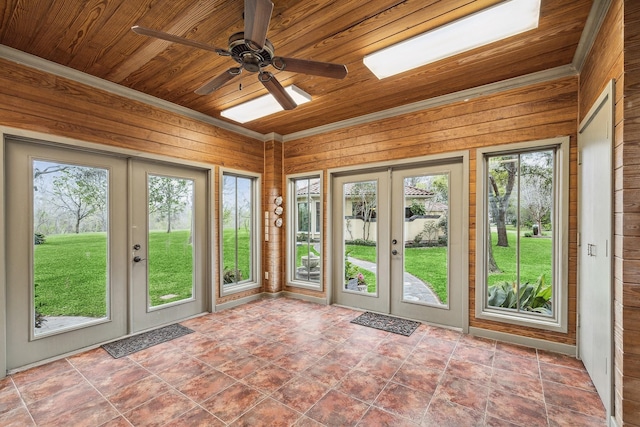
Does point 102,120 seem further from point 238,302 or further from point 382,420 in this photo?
point 382,420

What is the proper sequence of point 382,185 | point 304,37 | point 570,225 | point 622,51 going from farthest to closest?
point 382,185 < point 570,225 < point 304,37 < point 622,51

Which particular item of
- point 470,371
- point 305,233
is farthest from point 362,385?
point 305,233

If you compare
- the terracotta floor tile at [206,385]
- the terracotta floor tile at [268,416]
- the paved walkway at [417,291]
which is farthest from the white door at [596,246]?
the terracotta floor tile at [206,385]

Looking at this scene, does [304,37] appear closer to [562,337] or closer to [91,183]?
[91,183]

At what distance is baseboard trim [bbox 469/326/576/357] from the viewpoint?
2.73 m

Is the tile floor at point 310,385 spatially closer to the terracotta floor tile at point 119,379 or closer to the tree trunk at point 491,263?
the terracotta floor tile at point 119,379

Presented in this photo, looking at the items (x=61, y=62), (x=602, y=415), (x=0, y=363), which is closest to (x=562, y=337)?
(x=602, y=415)

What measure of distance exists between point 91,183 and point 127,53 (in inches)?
54.5

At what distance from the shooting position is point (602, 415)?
188 centimetres

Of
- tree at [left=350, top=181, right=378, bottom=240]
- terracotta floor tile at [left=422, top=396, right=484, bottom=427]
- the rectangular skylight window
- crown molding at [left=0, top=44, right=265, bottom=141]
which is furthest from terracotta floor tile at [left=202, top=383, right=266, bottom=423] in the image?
crown molding at [left=0, top=44, right=265, bottom=141]

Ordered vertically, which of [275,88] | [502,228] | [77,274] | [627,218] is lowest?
[77,274]

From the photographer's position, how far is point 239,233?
4473 millimetres

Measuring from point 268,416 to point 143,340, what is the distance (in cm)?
196

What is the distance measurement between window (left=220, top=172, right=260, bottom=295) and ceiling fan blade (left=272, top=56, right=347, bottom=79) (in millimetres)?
2514
